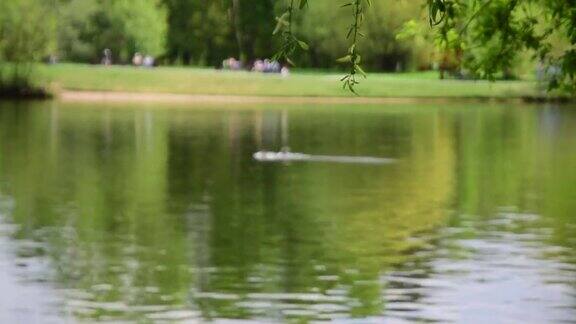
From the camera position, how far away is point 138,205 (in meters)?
31.7

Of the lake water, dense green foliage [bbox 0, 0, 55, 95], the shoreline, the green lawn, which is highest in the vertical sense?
dense green foliage [bbox 0, 0, 55, 95]

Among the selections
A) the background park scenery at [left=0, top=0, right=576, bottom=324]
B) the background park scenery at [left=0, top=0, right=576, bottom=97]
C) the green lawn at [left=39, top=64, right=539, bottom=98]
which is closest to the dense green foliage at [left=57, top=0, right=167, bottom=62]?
the background park scenery at [left=0, top=0, right=576, bottom=97]

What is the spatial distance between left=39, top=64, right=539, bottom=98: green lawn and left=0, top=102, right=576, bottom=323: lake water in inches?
1566

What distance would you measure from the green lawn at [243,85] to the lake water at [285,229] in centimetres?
3978

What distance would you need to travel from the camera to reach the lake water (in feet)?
63.7

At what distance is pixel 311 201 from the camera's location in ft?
109

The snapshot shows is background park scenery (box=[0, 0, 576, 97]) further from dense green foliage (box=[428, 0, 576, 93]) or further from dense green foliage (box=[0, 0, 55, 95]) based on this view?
dense green foliage (box=[428, 0, 576, 93])

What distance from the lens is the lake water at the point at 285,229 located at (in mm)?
19406

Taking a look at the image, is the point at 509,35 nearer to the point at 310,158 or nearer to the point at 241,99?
the point at 310,158

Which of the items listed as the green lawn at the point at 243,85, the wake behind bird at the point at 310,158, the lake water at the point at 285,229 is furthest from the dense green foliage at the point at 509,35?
the green lawn at the point at 243,85

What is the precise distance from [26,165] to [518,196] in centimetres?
1392

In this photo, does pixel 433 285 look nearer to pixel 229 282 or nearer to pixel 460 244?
pixel 229 282

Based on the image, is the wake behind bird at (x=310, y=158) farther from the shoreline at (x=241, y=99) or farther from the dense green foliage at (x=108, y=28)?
the dense green foliage at (x=108, y=28)

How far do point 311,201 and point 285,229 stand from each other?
5.46 meters
